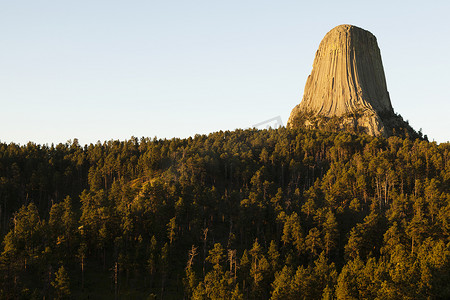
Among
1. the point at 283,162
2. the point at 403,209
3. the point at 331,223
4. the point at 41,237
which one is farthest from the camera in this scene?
the point at 283,162

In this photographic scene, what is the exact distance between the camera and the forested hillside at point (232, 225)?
7081 cm

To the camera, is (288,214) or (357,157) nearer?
(288,214)

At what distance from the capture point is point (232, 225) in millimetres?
105500

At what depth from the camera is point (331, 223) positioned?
91.2 meters

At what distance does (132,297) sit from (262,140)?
9422 centimetres

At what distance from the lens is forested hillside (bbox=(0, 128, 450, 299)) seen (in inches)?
2788

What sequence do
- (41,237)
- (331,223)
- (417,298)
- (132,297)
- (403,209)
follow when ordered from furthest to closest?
(403,209), (331,223), (41,237), (132,297), (417,298)

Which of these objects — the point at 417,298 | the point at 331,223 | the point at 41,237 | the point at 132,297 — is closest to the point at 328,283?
the point at 417,298

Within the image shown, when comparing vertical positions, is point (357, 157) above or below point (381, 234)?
above

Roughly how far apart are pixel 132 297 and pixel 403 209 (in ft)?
215

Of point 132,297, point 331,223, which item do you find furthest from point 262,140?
point 132,297

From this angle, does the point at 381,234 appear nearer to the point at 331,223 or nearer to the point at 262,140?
the point at 331,223

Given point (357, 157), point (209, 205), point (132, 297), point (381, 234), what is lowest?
point (132, 297)

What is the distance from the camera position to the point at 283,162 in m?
146
